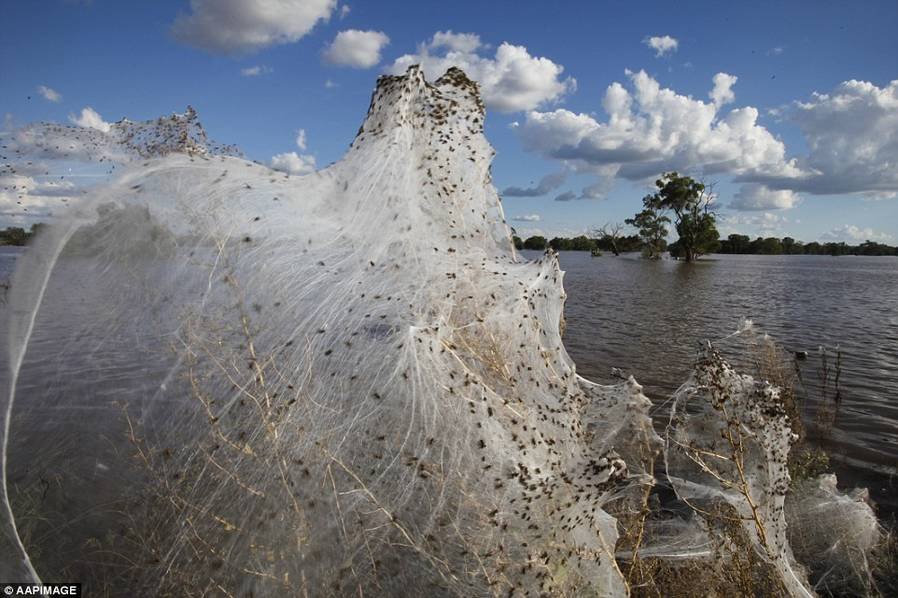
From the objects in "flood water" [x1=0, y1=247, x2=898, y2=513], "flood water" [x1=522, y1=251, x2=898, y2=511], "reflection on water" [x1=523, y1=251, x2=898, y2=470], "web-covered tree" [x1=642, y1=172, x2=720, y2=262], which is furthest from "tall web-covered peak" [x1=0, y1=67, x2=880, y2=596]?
"web-covered tree" [x1=642, y1=172, x2=720, y2=262]

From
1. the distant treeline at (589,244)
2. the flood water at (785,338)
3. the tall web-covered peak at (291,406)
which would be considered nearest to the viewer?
the tall web-covered peak at (291,406)

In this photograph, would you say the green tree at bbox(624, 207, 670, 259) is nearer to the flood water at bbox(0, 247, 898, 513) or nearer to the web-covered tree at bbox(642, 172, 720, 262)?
the web-covered tree at bbox(642, 172, 720, 262)

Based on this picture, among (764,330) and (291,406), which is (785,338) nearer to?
(764,330)

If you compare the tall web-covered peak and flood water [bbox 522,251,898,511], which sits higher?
the tall web-covered peak

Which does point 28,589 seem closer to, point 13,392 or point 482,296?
point 13,392

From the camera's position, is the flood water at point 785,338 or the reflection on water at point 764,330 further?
the reflection on water at point 764,330

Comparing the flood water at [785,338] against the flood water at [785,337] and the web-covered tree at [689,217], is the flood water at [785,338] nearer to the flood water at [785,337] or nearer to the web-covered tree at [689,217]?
the flood water at [785,337]

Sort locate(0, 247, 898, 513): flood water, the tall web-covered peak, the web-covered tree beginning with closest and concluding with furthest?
the tall web-covered peak
locate(0, 247, 898, 513): flood water
the web-covered tree

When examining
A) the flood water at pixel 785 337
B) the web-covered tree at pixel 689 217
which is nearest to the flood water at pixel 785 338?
the flood water at pixel 785 337

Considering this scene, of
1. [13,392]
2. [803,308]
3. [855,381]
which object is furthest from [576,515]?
[803,308]

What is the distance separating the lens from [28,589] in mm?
2393

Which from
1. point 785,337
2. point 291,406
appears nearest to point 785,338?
point 785,337

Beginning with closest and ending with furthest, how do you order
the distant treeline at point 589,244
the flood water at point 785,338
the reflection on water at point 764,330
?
the flood water at point 785,338 < the reflection on water at point 764,330 < the distant treeline at point 589,244

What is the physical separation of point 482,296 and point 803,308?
21889 millimetres
